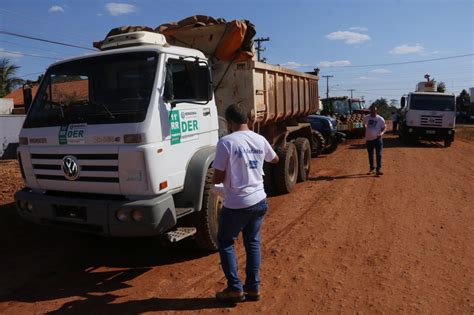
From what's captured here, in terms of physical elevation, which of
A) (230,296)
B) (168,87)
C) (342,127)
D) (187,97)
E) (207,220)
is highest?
(168,87)

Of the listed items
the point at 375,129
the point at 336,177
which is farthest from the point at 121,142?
the point at 375,129

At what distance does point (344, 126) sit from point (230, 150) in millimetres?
15871

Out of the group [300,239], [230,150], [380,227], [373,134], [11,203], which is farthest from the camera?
[373,134]

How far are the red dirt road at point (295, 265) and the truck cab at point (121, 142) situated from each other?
0.65 meters

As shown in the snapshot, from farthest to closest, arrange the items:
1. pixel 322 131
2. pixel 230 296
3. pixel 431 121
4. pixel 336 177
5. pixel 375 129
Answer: pixel 431 121 < pixel 322 131 < pixel 375 129 < pixel 336 177 < pixel 230 296

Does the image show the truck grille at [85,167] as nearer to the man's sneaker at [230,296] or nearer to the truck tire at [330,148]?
Answer: the man's sneaker at [230,296]

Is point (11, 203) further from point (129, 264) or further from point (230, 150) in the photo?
point (230, 150)

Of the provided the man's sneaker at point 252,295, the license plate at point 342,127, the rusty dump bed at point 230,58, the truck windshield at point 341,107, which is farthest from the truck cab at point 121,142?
the truck windshield at point 341,107

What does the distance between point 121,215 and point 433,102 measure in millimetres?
17460

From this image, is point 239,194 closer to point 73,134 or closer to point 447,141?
point 73,134

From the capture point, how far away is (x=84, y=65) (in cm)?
479

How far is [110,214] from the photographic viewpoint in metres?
4.11

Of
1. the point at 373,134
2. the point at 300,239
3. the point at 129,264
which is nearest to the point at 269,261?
the point at 300,239

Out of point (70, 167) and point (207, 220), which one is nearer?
point (70, 167)
